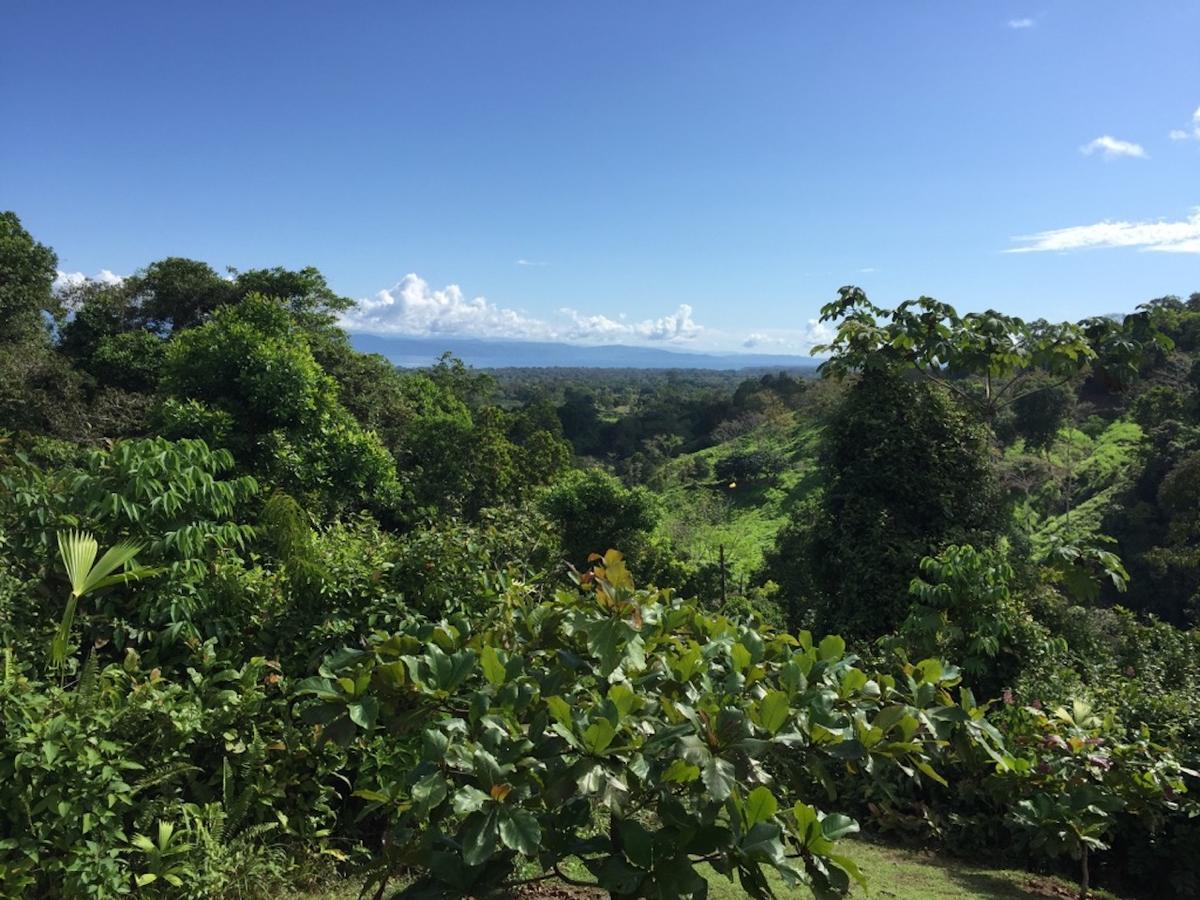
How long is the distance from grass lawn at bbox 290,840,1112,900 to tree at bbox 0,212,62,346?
Answer: 62.3ft

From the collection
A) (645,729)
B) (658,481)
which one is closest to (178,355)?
(645,729)

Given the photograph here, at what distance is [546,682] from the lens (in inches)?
68.4

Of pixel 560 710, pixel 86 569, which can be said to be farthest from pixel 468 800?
pixel 86 569

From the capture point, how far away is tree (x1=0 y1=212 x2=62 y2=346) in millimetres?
16281

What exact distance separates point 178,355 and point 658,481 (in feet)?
89.1

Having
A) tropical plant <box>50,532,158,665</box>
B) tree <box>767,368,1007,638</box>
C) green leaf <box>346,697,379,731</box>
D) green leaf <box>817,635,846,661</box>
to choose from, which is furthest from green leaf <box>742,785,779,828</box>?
tree <box>767,368,1007,638</box>

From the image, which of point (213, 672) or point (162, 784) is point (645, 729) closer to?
point (162, 784)

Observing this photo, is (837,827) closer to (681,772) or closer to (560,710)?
(681,772)

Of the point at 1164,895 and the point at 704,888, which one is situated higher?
the point at 704,888

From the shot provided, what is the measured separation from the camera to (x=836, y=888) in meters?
1.47

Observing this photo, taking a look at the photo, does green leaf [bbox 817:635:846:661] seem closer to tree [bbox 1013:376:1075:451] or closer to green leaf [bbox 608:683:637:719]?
green leaf [bbox 608:683:637:719]

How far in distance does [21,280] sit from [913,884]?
2066cm

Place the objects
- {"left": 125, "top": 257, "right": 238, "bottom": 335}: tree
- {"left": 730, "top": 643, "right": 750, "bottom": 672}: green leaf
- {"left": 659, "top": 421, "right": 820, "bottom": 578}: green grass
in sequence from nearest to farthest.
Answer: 1. {"left": 730, "top": 643, "right": 750, "bottom": 672}: green leaf
2. {"left": 125, "top": 257, "right": 238, "bottom": 335}: tree
3. {"left": 659, "top": 421, "right": 820, "bottom": 578}: green grass

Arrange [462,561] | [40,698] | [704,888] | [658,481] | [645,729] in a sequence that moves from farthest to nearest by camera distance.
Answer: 1. [658,481]
2. [462,561]
3. [40,698]
4. [645,729]
5. [704,888]
